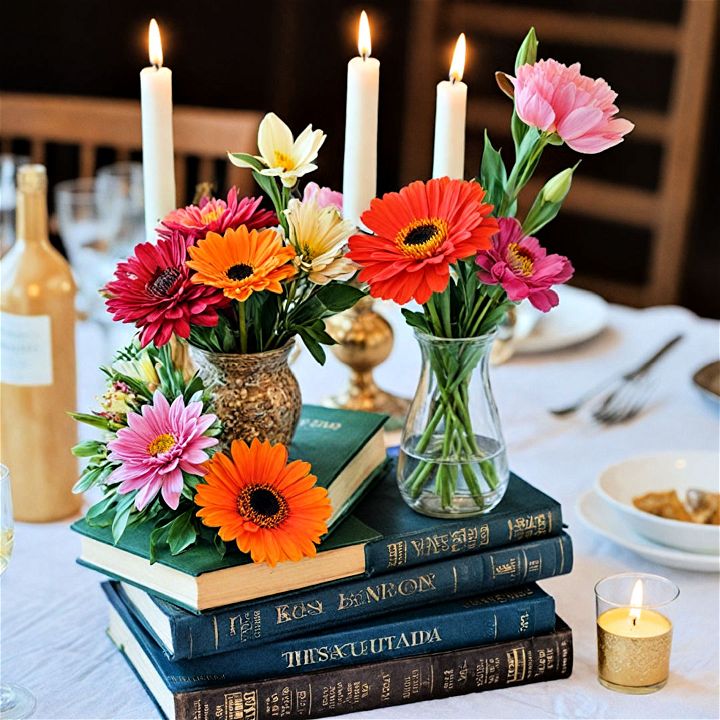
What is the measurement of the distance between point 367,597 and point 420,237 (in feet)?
0.89

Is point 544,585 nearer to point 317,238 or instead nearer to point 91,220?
point 317,238

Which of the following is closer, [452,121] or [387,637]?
[387,637]

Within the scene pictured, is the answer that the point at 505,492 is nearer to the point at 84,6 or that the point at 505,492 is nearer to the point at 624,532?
the point at 624,532

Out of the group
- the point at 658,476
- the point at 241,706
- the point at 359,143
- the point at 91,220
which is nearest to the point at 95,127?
the point at 91,220

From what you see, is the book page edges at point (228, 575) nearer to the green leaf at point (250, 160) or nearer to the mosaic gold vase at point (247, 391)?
the mosaic gold vase at point (247, 391)

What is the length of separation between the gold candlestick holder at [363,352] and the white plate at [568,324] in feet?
1.03

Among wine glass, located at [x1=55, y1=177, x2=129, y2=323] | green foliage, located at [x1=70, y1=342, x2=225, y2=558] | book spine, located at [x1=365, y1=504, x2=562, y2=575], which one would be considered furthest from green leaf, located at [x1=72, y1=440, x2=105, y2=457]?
wine glass, located at [x1=55, y1=177, x2=129, y2=323]

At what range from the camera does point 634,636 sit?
915mm

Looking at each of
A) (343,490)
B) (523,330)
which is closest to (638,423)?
(523,330)

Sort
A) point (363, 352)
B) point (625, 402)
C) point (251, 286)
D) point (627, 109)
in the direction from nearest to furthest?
1. point (251, 286)
2. point (363, 352)
3. point (625, 402)
4. point (627, 109)

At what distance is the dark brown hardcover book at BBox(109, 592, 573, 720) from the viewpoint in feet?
2.79

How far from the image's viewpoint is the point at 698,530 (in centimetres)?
109

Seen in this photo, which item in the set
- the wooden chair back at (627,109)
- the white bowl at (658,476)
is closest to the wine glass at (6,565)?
the white bowl at (658,476)

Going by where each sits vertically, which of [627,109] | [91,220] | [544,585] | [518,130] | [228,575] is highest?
[518,130]
